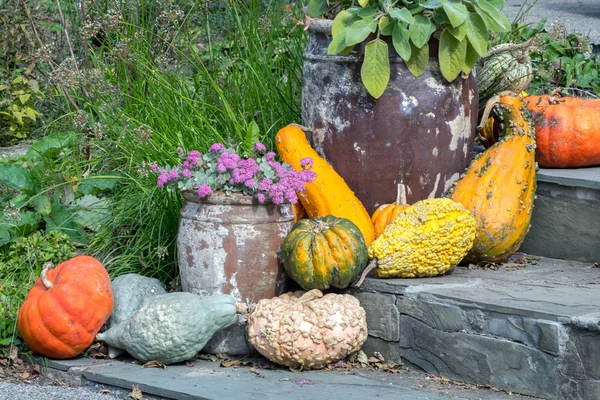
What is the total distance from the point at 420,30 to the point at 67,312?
73.3 inches

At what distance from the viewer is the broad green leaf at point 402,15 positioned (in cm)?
381

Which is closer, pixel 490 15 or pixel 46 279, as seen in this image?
pixel 46 279

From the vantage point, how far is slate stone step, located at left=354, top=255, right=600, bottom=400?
3229 millimetres

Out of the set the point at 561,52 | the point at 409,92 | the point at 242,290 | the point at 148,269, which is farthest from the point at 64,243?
the point at 561,52

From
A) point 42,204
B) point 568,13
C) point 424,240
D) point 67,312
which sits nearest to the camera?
point 67,312

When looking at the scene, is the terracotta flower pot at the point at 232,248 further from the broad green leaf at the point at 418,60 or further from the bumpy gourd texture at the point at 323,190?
the broad green leaf at the point at 418,60

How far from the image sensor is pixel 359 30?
3861 millimetres

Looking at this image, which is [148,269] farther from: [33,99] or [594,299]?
[33,99]

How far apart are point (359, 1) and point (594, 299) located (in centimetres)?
159

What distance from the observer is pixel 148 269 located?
171 inches

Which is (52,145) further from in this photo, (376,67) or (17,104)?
(376,67)

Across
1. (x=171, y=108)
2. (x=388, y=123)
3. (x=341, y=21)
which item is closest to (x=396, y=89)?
(x=388, y=123)

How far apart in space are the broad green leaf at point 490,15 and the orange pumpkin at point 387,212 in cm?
81

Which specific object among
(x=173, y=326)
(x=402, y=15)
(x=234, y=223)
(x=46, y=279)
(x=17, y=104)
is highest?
(x=402, y=15)
